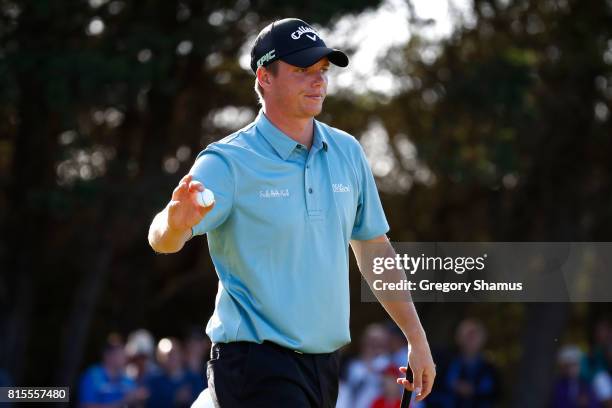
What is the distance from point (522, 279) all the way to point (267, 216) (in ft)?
32.0

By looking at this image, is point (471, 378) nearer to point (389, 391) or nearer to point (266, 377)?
point (389, 391)

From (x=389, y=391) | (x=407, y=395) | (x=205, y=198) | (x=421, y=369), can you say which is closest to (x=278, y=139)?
(x=205, y=198)

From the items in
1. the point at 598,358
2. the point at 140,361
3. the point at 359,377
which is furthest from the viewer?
the point at 598,358

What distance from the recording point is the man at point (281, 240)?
4.40m

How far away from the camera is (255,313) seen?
4.45 meters

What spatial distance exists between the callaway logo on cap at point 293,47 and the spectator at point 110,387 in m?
7.32

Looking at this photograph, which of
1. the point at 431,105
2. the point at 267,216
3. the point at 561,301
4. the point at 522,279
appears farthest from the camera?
the point at 561,301

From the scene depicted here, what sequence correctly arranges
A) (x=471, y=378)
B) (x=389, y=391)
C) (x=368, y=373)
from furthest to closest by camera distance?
1. (x=471, y=378)
2. (x=368, y=373)
3. (x=389, y=391)

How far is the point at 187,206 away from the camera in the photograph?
398 centimetres

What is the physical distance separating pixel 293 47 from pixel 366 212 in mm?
770

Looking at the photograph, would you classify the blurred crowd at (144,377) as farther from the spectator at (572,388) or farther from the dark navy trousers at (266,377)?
the dark navy trousers at (266,377)

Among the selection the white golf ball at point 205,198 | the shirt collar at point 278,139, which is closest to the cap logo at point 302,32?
the shirt collar at point 278,139

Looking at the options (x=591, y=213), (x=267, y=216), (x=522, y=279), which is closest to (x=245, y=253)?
(x=267, y=216)

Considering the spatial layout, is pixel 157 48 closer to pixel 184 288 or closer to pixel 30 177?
pixel 30 177
